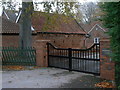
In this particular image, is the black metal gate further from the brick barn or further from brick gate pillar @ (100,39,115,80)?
the brick barn

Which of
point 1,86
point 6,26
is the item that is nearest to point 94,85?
point 1,86

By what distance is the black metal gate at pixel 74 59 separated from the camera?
821 cm

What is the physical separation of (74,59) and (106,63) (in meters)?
2.17

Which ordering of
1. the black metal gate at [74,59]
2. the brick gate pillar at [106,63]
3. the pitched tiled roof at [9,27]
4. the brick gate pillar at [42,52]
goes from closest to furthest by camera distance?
the brick gate pillar at [106,63] → the black metal gate at [74,59] → the brick gate pillar at [42,52] → the pitched tiled roof at [9,27]

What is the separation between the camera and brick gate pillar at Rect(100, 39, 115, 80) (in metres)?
6.68

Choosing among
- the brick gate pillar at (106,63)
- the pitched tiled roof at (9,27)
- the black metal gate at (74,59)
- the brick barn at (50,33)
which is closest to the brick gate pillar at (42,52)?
the black metal gate at (74,59)

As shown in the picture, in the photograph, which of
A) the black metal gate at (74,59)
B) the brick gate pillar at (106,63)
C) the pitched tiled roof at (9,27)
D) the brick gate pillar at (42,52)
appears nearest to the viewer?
the brick gate pillar at (106,63)

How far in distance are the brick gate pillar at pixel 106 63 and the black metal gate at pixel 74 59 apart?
2.24 feet

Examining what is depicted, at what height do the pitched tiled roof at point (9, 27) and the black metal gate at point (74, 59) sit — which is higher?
the pitched tiled roof at point (9, 27)

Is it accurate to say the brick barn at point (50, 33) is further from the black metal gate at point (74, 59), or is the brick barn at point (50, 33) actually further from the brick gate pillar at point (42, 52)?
the black metal gate at point (74, 59)

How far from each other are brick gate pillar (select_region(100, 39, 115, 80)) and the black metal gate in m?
0.68

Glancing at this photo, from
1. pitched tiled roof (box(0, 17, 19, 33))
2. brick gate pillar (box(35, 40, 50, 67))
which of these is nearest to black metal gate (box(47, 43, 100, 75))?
brick gate pillar (box(35, 40, 50, 67))

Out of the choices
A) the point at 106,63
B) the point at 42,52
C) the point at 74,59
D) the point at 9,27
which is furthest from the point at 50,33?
the point at 106,63

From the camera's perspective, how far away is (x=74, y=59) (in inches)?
341
